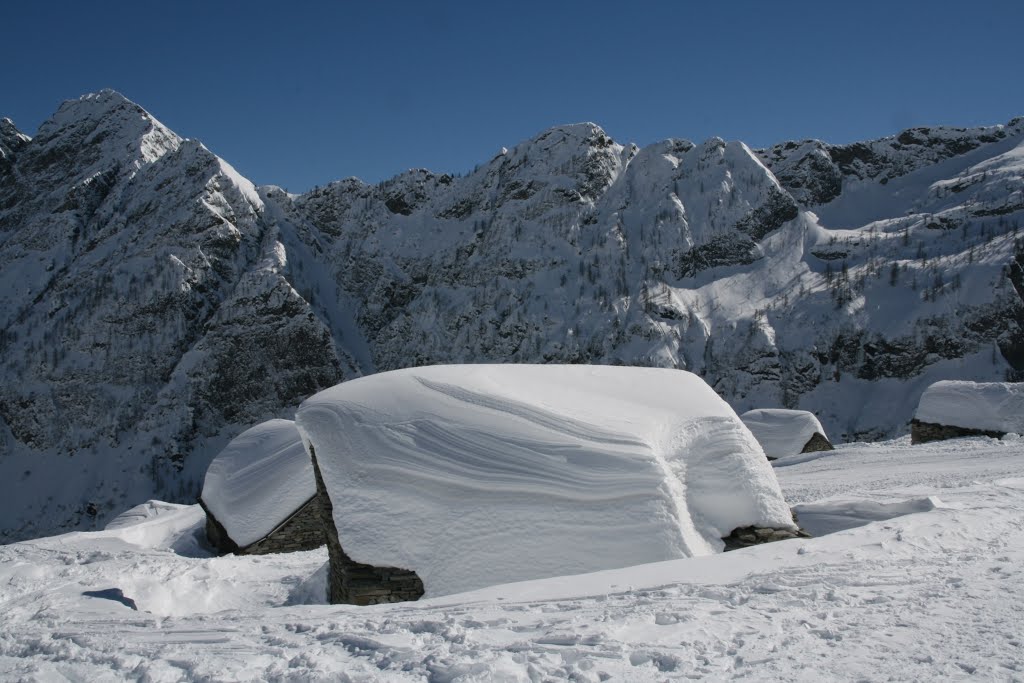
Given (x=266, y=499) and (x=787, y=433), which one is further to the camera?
(x=787, y=433)

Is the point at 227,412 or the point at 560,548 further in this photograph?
the point at 227,412

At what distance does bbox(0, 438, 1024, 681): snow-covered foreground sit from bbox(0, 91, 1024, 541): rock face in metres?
44.9

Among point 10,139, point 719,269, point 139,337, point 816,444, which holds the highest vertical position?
point 10,139

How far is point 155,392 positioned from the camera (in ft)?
210

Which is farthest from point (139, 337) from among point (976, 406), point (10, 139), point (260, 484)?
point (976, 406)

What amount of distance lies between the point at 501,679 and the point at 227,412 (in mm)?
64979

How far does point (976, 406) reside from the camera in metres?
20.1

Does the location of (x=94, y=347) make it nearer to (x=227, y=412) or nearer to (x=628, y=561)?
(x=227, y=412)

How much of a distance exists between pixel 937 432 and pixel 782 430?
521cm

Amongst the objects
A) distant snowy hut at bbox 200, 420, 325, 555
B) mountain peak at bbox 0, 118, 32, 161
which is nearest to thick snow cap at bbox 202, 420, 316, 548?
distant snowy hut at bbox 200, 420, 325, 555

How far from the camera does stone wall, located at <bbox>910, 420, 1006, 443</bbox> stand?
65.7 feet

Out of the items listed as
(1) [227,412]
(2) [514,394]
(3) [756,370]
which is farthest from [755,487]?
(1) [227,412]

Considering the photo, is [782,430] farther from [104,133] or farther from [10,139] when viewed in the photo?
[10,139]

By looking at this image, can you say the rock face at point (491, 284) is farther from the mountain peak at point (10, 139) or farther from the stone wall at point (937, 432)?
the stone wall at point (937, 432)
